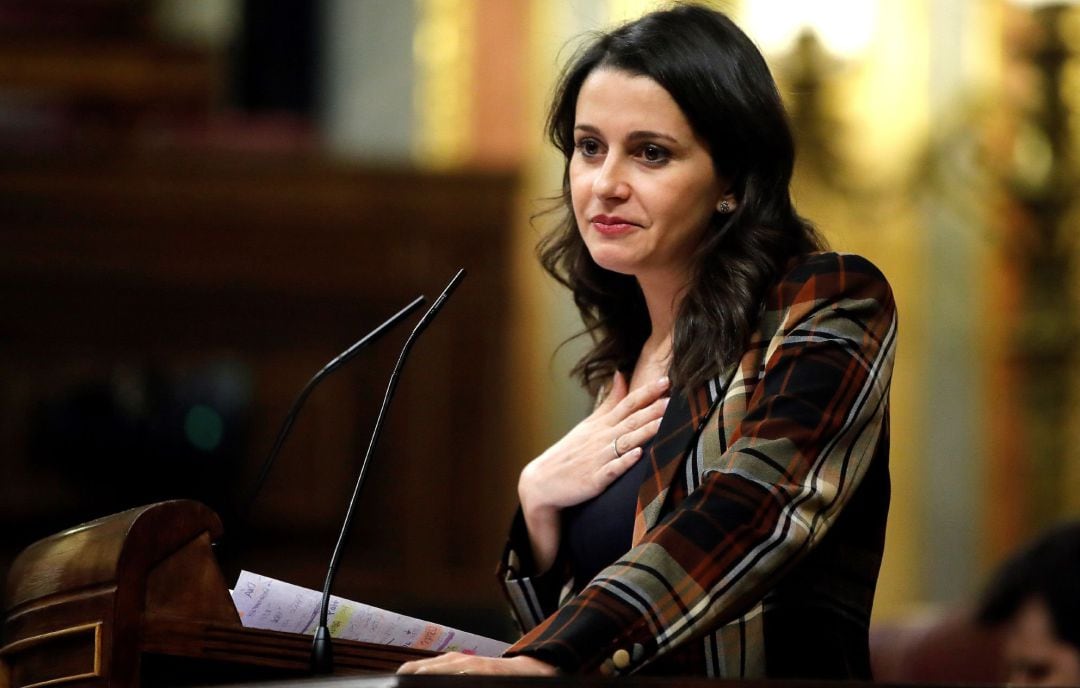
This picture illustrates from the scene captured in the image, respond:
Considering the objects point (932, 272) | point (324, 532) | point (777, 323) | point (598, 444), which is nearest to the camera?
point (777, 323)

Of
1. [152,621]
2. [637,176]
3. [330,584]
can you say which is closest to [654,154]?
[637,176]

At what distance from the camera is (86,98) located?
6.02 m

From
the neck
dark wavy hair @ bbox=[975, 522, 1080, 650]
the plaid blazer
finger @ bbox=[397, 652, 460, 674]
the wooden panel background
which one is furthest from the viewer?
the wooden panel background

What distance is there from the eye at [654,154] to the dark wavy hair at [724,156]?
0.14ft

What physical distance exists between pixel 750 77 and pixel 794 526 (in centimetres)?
54

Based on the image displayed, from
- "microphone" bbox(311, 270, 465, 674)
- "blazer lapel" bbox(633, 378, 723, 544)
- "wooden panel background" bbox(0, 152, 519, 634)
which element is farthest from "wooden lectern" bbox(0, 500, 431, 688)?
"wooden panel background" bbox(0, 152, 519, 634)

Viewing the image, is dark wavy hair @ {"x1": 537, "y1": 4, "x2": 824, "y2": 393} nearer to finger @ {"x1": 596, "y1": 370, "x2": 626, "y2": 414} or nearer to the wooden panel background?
finger @ {"x1": 596, "y1": 370, "x2": 626, "y2": 414}

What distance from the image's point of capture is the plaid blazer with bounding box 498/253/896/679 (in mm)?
1497

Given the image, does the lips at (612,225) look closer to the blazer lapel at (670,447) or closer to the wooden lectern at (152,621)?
the blazer lapel at (670,447)

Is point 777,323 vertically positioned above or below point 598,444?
above

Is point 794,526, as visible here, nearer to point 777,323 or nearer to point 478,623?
point 777,323

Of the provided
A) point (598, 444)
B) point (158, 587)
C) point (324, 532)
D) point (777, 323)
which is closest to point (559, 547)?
point (598, 444)

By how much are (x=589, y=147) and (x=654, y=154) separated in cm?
9

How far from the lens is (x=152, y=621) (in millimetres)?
1530
